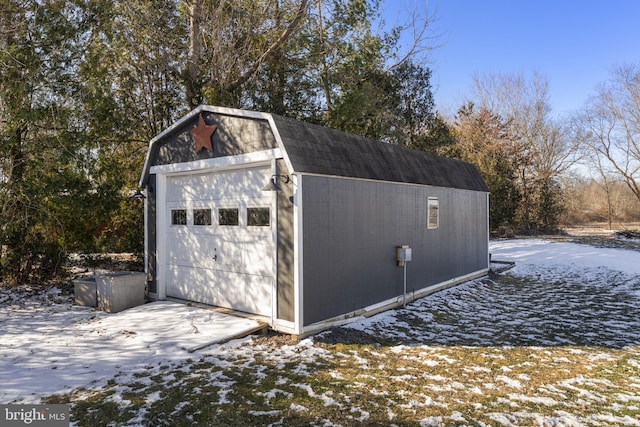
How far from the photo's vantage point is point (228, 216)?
6281 mm

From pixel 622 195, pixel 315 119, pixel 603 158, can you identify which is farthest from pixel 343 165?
pixel 622 195

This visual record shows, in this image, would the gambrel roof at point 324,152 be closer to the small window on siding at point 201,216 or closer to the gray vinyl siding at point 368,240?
the gray vinyl siding at point 368,240

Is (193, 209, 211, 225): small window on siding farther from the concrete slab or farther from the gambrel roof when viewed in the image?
the concrete slab

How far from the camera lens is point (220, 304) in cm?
633

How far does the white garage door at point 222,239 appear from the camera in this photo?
18.9ft

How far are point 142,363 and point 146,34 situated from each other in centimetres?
904

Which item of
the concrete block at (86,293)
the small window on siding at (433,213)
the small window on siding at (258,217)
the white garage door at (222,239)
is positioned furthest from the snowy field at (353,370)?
the small window on siding at (433,213)

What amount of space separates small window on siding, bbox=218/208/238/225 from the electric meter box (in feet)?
9.87

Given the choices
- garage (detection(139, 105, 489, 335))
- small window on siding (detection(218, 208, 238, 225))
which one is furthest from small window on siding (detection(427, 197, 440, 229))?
small window on siding (detection(218, 208, 238, 225))

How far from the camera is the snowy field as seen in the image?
3266 millimetres

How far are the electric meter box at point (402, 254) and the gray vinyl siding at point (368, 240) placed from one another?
0.09 metres

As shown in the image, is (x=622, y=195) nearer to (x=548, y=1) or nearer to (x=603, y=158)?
(x=603, y=158)

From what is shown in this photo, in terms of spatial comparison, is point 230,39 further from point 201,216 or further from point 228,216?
point 228,216

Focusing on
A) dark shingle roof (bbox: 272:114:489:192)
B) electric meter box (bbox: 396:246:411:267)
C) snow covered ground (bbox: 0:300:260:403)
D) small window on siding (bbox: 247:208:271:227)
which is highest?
dark shingle roof (bbox: 272:114:489:192)
